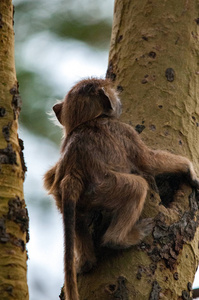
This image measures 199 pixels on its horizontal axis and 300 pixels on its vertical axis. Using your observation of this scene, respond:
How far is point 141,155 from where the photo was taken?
3922 mm

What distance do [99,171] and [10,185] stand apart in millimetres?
1062

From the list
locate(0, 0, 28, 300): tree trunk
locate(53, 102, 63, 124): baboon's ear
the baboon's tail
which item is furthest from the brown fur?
locate(0, 0, 28, 300): tree trunk

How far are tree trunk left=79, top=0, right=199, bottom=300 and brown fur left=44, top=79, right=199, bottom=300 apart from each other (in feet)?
0.29

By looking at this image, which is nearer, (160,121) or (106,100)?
(160,121)

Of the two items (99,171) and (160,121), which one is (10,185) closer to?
(99,171)

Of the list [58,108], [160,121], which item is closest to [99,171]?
[160,121]

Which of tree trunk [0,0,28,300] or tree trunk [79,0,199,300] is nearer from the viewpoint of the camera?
tree trunk [0,0,28,300]

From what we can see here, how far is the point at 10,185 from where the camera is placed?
268cm

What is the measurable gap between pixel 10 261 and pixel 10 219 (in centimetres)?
20

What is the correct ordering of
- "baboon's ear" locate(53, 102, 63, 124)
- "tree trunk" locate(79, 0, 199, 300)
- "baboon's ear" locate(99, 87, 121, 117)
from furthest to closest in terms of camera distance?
"baboon's ear" locate(53, 102, 63, 124) → "baboon's ear" locate(99, 87, 121, 117) → "tree trunk" locate(79, 0, 199, 300)

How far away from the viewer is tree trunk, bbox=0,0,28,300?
2.49 meters

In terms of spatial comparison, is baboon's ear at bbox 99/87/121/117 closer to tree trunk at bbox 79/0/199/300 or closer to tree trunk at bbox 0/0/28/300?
tree trunk at bbox 79/0/199/300

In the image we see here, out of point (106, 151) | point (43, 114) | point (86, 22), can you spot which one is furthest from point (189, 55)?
point (86, 22)

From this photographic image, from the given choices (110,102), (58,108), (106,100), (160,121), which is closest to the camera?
(160,121)
